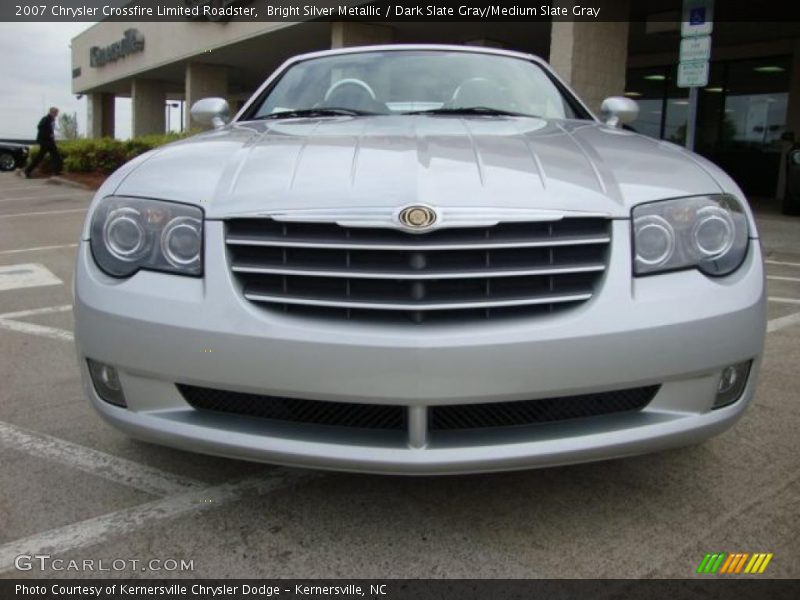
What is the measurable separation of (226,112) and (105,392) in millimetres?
1853

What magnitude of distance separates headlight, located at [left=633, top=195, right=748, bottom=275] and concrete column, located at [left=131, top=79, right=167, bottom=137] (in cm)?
3142

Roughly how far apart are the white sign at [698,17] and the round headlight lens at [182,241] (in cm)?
499

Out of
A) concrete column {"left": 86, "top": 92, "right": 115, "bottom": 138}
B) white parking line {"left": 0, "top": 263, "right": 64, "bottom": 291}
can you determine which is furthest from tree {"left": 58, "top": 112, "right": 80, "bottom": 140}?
white parking line {"left": 0, "top": 263, "right": 64, "bottom": 291}

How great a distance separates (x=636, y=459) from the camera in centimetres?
252

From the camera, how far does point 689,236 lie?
2.02 m

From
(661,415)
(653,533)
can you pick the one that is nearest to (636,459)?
(653,533)

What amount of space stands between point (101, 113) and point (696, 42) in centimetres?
3978

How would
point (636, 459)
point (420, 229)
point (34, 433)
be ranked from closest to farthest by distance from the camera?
point (420, 229)
point (636, 459)
point (34, 433)

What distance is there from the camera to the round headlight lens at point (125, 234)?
6.68 feet

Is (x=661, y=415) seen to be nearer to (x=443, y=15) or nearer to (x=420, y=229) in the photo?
(x=420, y=229)

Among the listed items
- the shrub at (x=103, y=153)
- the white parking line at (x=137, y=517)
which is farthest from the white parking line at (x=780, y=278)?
the shrub at (x=103, y=153)

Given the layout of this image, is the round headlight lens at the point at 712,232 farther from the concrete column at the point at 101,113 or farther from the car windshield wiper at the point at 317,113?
the concrete column at the point at 101,113

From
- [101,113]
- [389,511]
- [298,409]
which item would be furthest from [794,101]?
[101,113]

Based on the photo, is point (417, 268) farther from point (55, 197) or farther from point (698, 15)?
point (55, 197)
